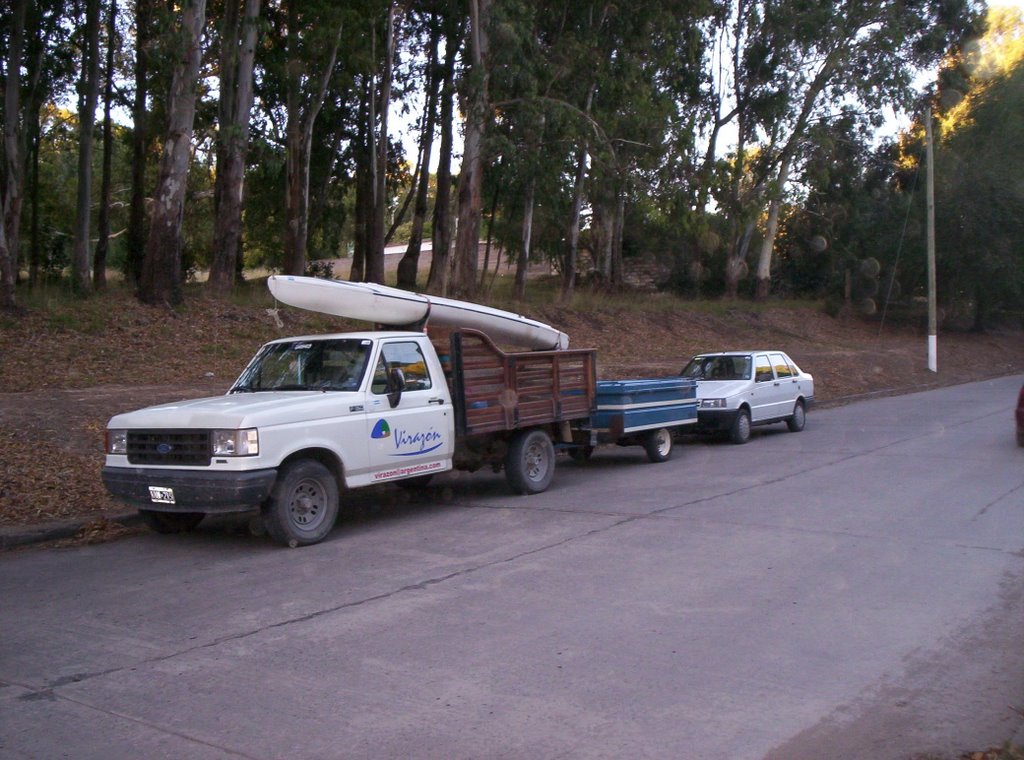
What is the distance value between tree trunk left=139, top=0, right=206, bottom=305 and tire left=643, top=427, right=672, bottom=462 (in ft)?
33.3

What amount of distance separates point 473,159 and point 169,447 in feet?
56.7

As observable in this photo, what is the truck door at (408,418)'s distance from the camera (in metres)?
9.85

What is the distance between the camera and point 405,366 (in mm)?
10383

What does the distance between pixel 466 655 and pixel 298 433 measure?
11.8 ft

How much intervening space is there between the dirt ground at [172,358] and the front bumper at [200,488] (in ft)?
4.37

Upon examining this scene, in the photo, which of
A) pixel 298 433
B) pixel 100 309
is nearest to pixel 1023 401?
pixel 298 433

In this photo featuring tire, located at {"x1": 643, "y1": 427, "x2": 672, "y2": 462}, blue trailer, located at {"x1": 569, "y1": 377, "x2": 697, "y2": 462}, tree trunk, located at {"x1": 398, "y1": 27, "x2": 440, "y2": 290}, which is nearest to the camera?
blue trailer, located at {"x1": 569, "y1": 377, "x2": 697, "y2": 462}

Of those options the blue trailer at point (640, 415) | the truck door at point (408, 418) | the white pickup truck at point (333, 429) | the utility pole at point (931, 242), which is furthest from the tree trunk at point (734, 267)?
the truck door at point (408, 418)

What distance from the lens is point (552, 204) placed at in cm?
3259

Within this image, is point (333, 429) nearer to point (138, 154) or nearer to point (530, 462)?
point (530, 462)

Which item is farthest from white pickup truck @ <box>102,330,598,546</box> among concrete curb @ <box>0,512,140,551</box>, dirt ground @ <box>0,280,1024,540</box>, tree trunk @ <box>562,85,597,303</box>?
tree trunk @ <box>562,85,597,303</box>

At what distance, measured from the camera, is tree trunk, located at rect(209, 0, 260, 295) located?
2058 centimetres

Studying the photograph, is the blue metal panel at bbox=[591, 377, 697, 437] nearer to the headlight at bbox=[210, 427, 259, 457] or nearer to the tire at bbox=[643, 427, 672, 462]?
the tire at bbox=[643, 427, 672, 462]

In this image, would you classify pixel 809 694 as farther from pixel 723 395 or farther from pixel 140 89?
pixel 140 89
